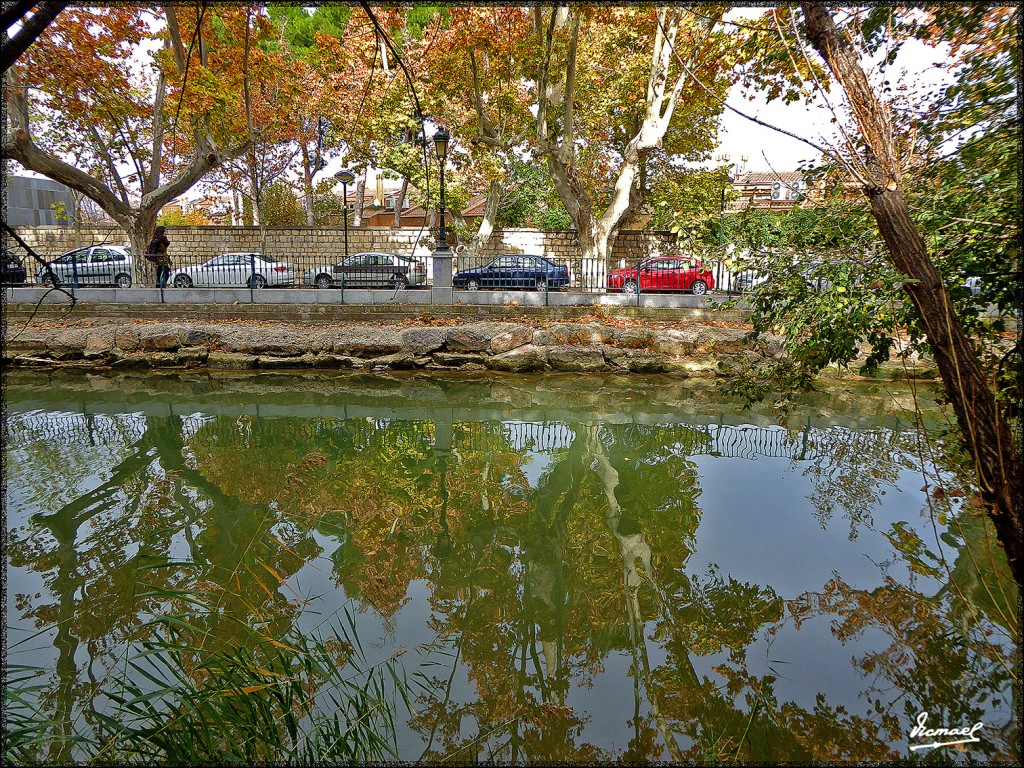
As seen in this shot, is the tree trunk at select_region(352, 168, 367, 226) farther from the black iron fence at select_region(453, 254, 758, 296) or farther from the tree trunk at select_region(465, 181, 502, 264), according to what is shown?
the black iron fence at select_region(453, 254, 758, 296)

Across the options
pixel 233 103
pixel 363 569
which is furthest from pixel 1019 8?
pixel 233 103

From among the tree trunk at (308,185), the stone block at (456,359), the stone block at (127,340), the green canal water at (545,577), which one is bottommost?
the green canal water at (545,577)

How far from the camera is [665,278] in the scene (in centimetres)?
1722

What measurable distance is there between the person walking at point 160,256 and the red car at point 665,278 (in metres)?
10.7

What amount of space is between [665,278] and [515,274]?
151 inches

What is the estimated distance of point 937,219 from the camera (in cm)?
324

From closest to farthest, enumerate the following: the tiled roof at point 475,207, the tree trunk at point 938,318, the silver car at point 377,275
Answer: the tree trunk at point 938,318, the silver car at point 377,275, the tiled roof at point 475,207

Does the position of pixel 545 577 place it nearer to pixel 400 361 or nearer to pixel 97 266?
pixel 400 361

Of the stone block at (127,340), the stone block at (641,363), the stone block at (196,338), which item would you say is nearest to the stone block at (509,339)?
the stone block at (641,363)

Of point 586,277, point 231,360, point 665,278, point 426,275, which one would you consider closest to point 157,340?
point 231,360

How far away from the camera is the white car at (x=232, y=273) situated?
17984 millimetres

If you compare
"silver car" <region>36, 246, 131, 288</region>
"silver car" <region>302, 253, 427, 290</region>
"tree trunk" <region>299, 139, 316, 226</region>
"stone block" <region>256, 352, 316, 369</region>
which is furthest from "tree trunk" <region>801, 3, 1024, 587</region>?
"tree trunk" <region>299, 139, 316, 226</region>

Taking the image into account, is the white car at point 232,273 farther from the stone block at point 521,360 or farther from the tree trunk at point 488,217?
the stone block at point 521,360
